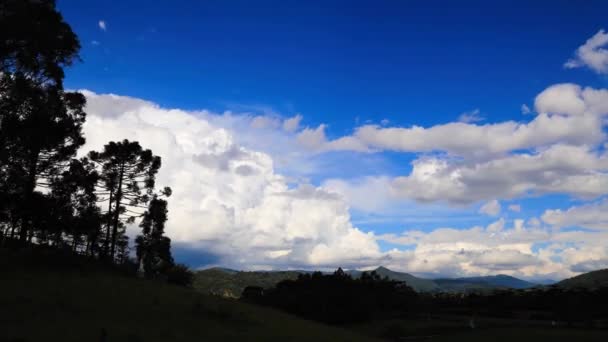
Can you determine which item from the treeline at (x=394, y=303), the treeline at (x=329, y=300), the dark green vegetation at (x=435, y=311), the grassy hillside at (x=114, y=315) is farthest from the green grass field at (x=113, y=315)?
the treeline at (x=394, y=303)

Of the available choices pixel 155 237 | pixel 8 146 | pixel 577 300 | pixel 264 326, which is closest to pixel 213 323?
pixel 264 326

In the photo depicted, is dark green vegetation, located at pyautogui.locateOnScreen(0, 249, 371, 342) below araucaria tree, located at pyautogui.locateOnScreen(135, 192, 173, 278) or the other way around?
below

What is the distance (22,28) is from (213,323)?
1666cm

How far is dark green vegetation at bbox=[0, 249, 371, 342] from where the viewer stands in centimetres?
1650

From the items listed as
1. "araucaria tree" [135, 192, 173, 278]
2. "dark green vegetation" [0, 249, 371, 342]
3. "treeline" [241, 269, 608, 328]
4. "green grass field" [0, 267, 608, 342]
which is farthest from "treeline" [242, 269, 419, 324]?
"green grass field" [0, 267, 608, 342]

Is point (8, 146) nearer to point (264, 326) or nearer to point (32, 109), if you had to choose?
point (32, 109)

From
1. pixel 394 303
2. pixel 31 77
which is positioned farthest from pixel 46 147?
pixel 394 303

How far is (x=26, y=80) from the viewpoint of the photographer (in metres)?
24.1

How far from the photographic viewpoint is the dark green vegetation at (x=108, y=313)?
54.1 ft

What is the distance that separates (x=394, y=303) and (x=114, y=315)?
84.9m

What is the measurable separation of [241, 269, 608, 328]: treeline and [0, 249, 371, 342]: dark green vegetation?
157ft

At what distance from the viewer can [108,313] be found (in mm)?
19656

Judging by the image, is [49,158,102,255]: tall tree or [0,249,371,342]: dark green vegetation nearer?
[0,249,371,342]: dark green vegetation

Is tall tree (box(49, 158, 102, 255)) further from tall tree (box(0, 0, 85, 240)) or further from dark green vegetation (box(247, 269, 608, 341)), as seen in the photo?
dark green vegetation (box(247, 269, 608, 341))
